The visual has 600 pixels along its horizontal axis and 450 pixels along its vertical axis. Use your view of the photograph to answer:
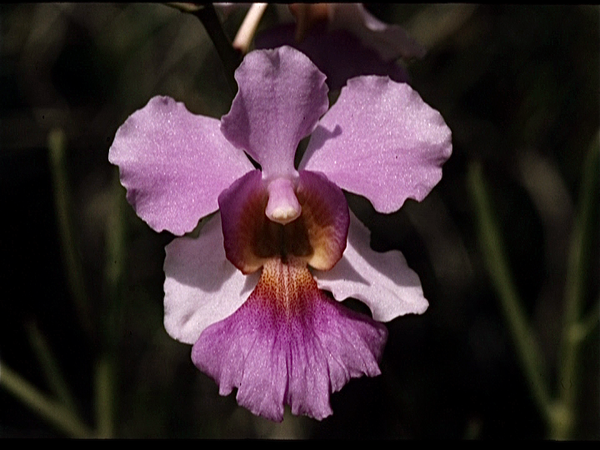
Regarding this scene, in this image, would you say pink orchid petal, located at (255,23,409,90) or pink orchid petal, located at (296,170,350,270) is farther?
pink orchid petal, located at (255,23,409,90)

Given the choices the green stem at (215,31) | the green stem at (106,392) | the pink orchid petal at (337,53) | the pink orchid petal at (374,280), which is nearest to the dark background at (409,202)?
the green stem at (106,392)

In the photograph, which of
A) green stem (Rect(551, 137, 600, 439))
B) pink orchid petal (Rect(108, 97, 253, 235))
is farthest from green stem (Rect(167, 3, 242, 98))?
green stem (Rect(551, 137, 600, 439))

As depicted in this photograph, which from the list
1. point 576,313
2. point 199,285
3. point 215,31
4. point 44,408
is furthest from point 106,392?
point 576,313

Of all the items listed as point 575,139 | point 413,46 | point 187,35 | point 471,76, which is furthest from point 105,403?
point 575,139

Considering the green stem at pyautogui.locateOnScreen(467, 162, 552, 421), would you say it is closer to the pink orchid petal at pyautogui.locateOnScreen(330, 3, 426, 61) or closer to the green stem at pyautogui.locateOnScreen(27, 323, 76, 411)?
the pink orchid petal at pyautogui.locateOnScreen(330, 3, 426, 61)

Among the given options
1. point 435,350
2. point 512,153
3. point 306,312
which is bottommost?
point 435,350

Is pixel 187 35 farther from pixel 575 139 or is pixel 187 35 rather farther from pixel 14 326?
pixel 575 139
